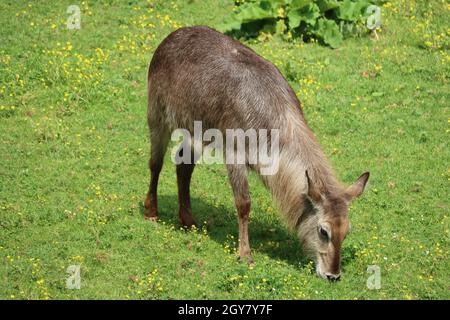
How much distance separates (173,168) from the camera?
1193 centimetres

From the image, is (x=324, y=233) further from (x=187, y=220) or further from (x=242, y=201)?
(x=187, y=220)

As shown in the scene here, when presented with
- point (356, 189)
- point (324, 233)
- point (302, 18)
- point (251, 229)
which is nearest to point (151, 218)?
point (251, 229)

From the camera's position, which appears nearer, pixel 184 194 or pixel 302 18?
pixel 184 194

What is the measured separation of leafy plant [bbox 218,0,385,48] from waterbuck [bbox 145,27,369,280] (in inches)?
168

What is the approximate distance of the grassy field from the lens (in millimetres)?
9039

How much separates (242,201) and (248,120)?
34.9 inches

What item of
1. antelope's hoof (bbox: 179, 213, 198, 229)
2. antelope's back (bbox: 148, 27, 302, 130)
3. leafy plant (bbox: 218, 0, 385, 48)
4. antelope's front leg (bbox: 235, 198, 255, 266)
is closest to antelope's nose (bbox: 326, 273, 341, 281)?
antelope's front leg (bbox: 235, 198, 255, 266)

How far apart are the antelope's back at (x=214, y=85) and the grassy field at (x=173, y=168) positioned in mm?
1448

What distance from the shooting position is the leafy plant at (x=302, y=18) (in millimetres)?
14414

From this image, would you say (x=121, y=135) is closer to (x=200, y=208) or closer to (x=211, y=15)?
(x=200, y=208)

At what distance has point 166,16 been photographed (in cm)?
1523

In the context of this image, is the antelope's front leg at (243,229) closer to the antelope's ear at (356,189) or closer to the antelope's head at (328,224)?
the antelope's head at (328,224)

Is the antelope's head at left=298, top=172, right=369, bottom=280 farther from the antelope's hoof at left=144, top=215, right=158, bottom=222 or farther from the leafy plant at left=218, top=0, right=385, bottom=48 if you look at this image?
the leafy plant at left=218, top=0, right=385, bottom=48

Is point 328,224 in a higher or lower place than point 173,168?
higher
